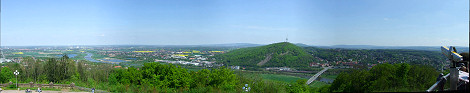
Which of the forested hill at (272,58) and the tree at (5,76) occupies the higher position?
the tree at (5,76)

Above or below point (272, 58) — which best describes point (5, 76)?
above

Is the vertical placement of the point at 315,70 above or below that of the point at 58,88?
below

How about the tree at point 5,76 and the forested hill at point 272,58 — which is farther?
the forested hill at point 272,58

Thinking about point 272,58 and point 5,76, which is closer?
point 5,76

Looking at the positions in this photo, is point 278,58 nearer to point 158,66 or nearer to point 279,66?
point 279,66

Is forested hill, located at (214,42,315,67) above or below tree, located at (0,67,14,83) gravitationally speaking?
below

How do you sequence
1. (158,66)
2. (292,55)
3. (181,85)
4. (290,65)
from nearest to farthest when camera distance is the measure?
(181,85) → (158,66) → (290,65) → (292,55)

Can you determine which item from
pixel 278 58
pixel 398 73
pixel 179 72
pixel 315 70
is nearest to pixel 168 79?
pixel 179 72

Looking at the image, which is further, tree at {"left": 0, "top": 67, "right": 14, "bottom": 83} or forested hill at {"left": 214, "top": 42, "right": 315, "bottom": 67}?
forested hill at {"left": 214, "top": 42, "right": 315, "bottom": 67}
